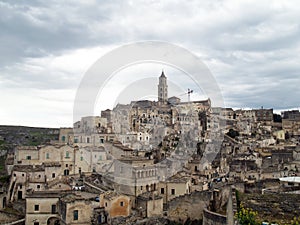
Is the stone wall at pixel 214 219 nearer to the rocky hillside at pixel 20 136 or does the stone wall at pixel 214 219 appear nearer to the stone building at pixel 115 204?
the stone building at pixel 115 204

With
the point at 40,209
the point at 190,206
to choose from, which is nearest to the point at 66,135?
the point at 40,209

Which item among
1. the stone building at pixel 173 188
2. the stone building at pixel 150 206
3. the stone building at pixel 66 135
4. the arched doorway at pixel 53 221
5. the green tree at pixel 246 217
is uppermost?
the stone building at pixel 66 135

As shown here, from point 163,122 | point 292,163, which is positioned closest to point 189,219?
point 292,163

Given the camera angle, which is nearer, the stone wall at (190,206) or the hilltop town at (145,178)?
the hilltop town at (145,178)

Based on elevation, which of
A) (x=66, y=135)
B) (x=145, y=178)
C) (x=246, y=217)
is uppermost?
(x=66, y=135)

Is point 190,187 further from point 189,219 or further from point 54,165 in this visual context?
point 54,165

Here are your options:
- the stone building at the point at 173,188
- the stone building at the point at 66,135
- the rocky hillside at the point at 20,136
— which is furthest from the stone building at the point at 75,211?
the rocky hillside at the point at 20,136

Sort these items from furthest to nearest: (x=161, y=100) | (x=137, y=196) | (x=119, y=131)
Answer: (x=161, y=100) → (x=119, y=131) → (x=137, y=196)

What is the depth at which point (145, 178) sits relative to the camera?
31.0 m

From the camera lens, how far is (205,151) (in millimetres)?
49156

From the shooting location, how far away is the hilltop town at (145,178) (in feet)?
68.4

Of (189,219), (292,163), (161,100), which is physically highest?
(161,100)

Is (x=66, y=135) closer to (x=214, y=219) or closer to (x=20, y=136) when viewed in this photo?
(x=20, y=136)

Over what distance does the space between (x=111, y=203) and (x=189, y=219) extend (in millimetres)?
6287
